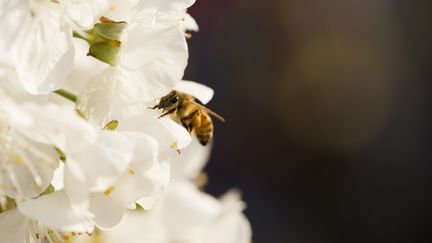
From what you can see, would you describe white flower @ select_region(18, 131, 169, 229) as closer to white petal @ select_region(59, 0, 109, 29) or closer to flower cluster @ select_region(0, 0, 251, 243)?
flower cluster @ select_region(0, 0, 251, 243)

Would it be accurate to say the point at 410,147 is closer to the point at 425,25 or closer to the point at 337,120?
the point at 337,120

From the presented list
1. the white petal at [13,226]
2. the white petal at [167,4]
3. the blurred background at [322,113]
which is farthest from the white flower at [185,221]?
the blurred background at [322,113]

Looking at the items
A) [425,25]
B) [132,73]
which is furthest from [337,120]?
[132,73]

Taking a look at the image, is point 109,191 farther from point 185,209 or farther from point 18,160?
point 185,209

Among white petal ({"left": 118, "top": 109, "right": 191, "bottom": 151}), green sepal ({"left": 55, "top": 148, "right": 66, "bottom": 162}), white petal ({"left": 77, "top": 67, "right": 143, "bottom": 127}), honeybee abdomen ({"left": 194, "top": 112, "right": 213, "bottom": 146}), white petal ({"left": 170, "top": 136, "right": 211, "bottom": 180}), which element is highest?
white petal ({"left": 77, "top": 67, "right": 143, "bottom": 127})

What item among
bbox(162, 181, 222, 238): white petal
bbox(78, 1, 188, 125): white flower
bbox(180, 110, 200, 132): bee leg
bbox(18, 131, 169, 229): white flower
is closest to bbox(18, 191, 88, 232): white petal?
bbox(18, 131, 169, 229): white flower

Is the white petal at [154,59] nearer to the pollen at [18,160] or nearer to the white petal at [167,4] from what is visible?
the white petal at [167,4]

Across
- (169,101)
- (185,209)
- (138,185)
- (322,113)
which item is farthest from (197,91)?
(322,113)
